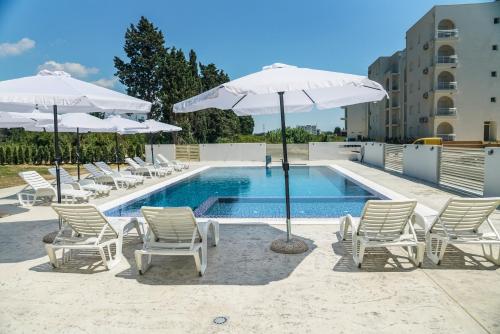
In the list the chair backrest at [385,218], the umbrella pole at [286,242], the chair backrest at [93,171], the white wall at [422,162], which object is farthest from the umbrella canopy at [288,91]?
the chair backrest at [93,171]

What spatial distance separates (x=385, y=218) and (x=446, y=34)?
36016 mm

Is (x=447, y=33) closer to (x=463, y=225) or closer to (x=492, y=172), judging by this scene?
(x=492, y=172)

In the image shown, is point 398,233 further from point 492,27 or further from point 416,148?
point 492,27

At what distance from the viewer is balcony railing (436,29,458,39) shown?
33125 mm

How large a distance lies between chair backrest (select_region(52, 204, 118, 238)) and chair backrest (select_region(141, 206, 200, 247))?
733mm

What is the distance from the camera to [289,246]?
5.64m

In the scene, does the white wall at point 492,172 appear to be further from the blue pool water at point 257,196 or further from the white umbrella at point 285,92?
the white umbrella at point 285,92

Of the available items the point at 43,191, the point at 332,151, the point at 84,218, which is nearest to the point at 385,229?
the point at 84,218

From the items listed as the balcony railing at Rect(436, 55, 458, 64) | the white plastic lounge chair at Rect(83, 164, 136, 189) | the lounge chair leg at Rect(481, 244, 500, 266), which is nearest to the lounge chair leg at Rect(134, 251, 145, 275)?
the lounge chair leg at Rect(481, 244, 500, 266)

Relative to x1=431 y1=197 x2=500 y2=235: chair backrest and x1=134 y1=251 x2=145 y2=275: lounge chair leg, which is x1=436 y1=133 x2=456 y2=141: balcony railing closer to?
x1=431 y1=197 x2=500 y2=235: chair backrest

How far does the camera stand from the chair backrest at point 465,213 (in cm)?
488

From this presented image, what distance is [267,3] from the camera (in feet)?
54.1

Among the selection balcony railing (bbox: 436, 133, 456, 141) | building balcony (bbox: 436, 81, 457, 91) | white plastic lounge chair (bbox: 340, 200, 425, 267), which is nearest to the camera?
white plastic lounge chair (bbox: 340, 200, 425, 267)

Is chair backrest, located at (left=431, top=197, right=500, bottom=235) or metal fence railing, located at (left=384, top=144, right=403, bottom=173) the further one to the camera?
metal fence railing, located at (left=384, top=144, right=403, bottom=173)
